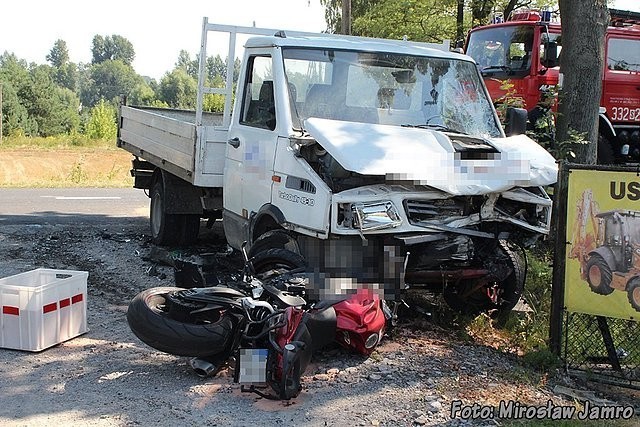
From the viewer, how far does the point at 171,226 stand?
31.0 ft

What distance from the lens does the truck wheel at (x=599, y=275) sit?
5234 millimetres

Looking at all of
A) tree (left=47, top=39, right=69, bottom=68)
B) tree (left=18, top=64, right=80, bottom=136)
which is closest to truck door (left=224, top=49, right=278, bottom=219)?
tree (left=18, top=64, right=80, bottom=136)

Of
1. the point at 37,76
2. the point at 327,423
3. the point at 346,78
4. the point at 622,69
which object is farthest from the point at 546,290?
the point at 37,76

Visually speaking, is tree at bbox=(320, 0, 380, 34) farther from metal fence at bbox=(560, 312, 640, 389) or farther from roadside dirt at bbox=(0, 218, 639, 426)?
roadside dirt at bbox=(0, 218, 639, 426)

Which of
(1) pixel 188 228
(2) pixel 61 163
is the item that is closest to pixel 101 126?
(2) pixel 61 163

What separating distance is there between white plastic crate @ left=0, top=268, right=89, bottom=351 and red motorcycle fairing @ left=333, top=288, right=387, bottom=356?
211 centimetres

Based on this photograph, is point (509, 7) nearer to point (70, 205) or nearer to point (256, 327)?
point (70, 205)

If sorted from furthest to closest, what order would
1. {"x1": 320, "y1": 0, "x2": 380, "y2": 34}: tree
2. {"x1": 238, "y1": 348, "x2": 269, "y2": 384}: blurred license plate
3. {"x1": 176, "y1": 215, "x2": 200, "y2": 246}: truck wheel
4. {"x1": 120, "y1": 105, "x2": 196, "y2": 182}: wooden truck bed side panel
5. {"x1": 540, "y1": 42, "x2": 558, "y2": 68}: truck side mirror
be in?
{"x1": 320, "y1": 0, "x2": 380, "y2": 34}: tree → {"x1": 540, "y1": 42, "x2": 558, "y2": 68}: truck side mirror → {"x1": 176, "y1": 215, "x2": 200, "y2": 246}: truck wheel → {"x1": 120, "y1": 105, "x2": 196, "y2": 182}: wooden truck bed side panel → {"x1": 238, "y1": 348, "x2": 269, "y2": 384}: blurred license plate

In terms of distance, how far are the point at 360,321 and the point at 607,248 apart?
72.4 inches

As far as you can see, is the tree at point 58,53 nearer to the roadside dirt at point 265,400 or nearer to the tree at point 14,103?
the tree at point 14,103

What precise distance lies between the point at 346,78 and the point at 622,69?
28.3ft

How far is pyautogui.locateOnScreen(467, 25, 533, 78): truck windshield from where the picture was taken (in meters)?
12.5

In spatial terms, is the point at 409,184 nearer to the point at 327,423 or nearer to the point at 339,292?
the point at 339,292

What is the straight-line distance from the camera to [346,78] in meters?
6.54
